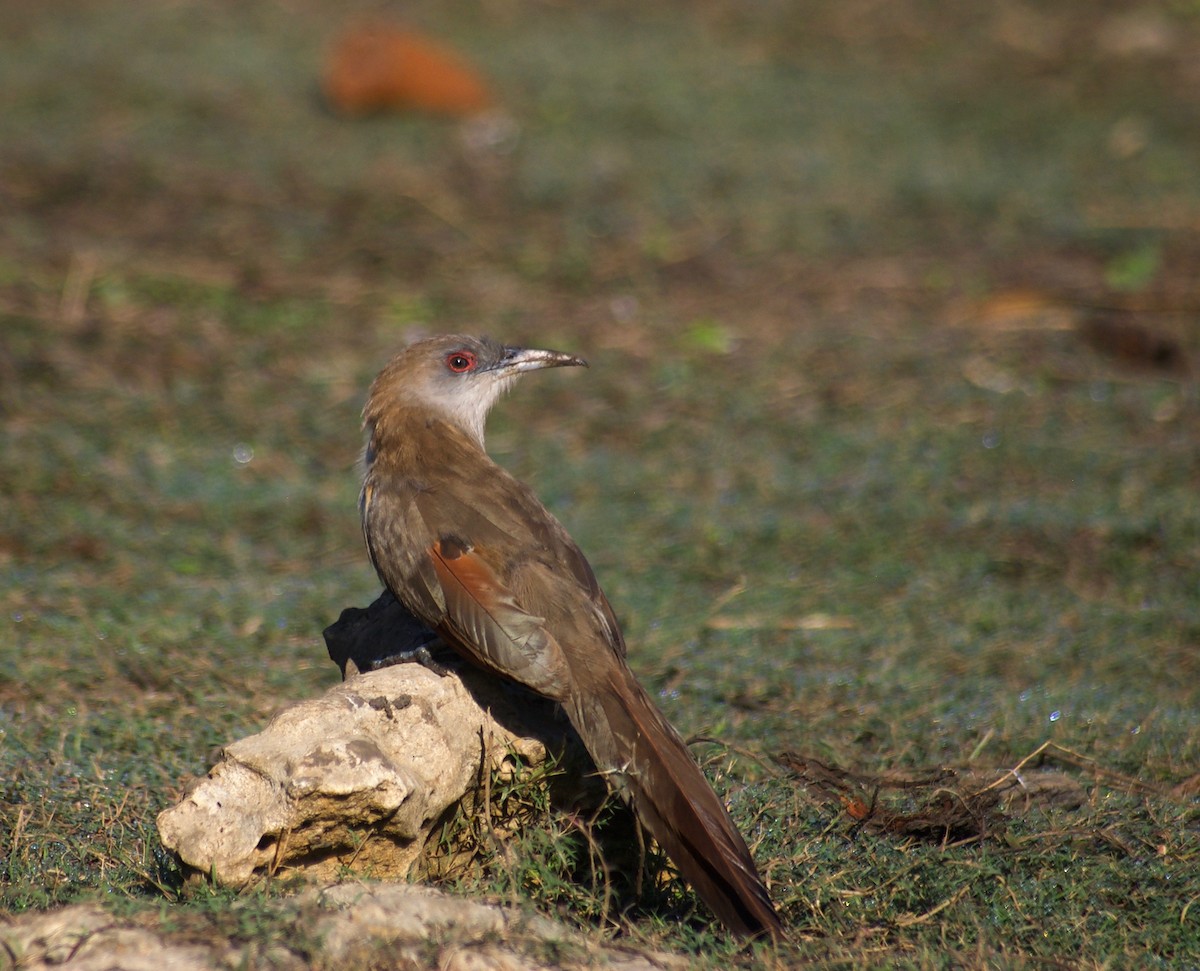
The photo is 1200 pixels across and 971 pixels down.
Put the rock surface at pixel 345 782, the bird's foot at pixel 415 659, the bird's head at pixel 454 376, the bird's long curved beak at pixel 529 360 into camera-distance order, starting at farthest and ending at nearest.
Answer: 1. the bird's long curved beak at pixel 529 360
2. the bird's head at pixel 454 376
3. the bird's foot at pixel 415 659
4. the rock surface at pixel 345 782

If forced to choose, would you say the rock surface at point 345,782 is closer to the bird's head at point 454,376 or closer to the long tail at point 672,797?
the long tail at point 672,797

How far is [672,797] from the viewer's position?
12.7 feet

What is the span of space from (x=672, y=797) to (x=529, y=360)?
2.42 metres

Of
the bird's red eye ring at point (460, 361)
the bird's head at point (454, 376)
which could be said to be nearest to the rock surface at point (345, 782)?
the bird's head at point (454, 376)

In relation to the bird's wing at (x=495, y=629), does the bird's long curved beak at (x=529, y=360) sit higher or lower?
higher

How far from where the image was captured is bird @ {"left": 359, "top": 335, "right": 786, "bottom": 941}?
381cm

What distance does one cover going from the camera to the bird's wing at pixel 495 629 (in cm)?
409

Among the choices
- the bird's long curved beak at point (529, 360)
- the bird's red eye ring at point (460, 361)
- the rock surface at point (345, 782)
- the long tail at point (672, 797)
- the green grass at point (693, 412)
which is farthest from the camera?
the bird's long curved beak at point (529, 360)

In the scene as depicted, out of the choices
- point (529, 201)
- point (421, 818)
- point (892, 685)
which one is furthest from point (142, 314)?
point (421, 818)

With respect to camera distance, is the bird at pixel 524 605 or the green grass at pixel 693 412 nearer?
the bird at pixel 524 605

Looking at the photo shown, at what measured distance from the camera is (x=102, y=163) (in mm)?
10430

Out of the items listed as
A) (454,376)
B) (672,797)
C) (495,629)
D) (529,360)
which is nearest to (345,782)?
(495,629)

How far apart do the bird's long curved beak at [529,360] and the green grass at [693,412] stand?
3.89 feet

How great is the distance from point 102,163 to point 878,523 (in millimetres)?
6005
